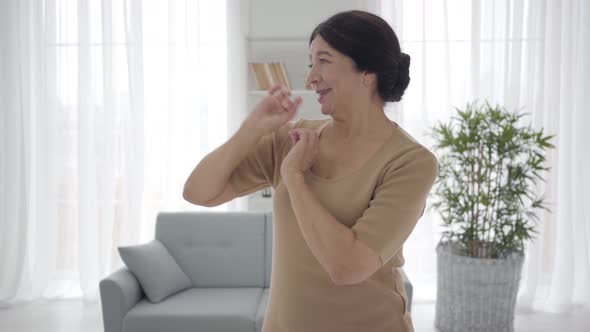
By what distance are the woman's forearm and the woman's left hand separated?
8 centimetres

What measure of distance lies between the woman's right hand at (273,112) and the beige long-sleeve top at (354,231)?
0.46 ft

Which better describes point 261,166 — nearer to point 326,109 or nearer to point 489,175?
point 326,109

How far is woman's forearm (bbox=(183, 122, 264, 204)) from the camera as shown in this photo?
1.18m

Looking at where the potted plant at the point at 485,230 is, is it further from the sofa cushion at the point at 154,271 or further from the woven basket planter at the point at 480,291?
the sofa cushion at the point at 154,271

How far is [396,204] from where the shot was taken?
108 cm

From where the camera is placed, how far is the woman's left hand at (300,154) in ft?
3.72

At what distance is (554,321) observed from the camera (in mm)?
3928

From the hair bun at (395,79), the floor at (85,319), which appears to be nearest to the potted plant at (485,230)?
the floor at (85,319)

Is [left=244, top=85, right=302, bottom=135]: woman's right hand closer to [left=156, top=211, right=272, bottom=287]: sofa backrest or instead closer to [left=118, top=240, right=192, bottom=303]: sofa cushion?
[left=118, top=240, right=192, bottom=303]: sofa cushion

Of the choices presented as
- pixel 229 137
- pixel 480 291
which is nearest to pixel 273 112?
pixel 480 291

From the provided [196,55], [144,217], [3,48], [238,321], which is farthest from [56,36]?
[238,321]

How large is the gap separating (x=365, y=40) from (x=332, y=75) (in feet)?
0.33

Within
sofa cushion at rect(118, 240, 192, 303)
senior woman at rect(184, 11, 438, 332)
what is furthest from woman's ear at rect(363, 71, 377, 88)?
sofa cushion at rect(118, 240, 192, 303)

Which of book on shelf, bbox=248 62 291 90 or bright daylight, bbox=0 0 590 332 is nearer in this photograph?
bright daylight, bbox=0 0 590 332
